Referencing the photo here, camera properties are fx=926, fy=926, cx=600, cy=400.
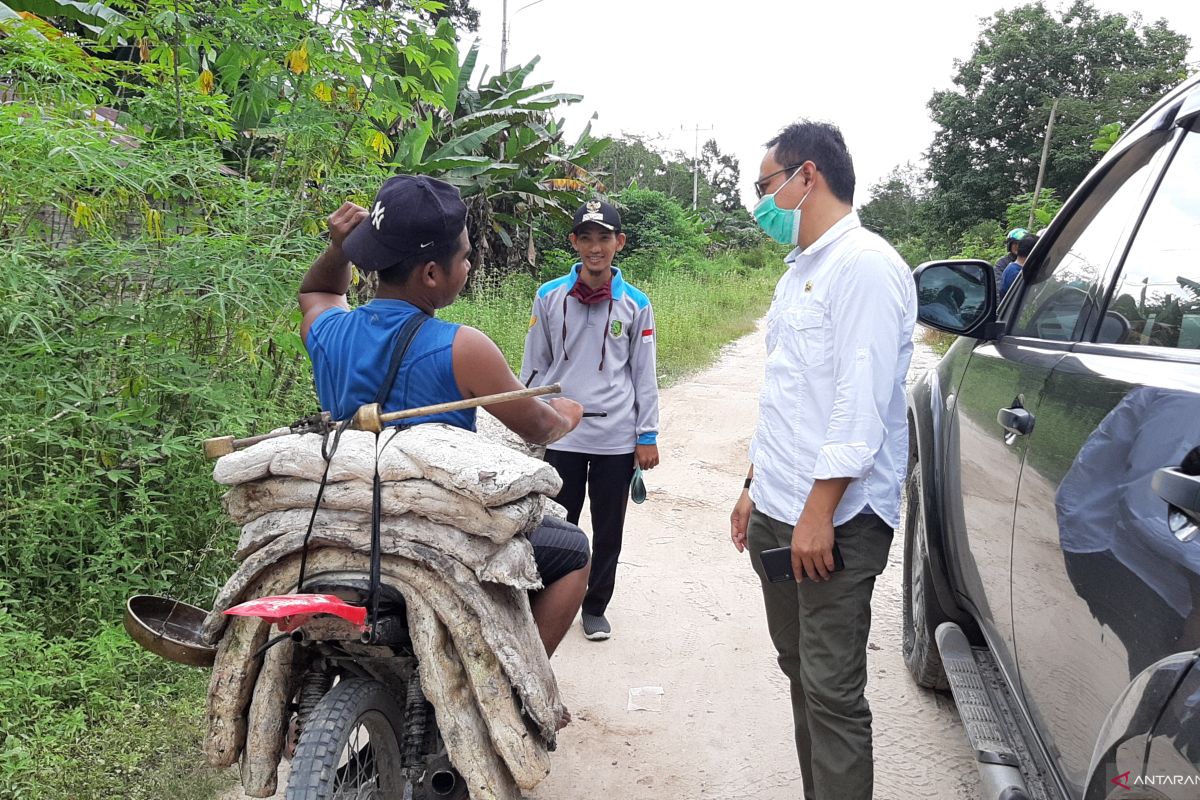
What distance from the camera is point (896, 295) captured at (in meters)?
2.35

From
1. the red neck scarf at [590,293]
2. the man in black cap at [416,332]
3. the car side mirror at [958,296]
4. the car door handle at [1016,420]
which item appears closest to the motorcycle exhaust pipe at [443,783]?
the man in black cap at [416,332]

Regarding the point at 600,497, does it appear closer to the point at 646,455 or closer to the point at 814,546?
the point at 646,455

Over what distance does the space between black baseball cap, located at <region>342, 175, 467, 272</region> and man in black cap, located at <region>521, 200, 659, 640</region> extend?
76.5 inches

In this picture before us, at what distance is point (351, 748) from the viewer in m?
2.39

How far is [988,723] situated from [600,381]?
7.88 ft

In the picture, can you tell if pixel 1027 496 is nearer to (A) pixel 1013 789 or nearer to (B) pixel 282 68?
(A) pixel 1013 789

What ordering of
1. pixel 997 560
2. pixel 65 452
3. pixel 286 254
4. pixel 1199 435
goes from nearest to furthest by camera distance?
pixel 1199 435, pixel 997 560, pixel 65 452, pixel 286 254

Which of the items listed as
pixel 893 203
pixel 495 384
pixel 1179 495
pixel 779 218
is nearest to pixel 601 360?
pixel 779 218

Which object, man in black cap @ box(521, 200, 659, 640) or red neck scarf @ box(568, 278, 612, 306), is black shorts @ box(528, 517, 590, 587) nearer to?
man in black cap @ box(521, 200, 659, 640)

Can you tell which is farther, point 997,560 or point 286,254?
point 286,254

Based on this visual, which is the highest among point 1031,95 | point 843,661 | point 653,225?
point 1031,95

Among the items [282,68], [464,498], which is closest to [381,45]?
[282,68]

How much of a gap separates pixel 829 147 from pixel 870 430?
32.3 inches

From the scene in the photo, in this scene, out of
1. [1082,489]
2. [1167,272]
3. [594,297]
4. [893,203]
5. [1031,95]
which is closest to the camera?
[1082,489]
